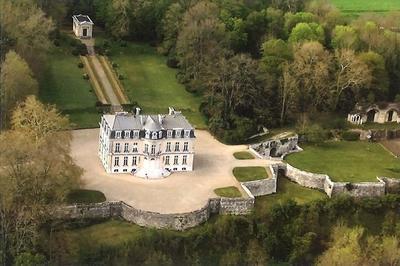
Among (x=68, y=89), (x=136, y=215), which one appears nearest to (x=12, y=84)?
(x=68, y=89)

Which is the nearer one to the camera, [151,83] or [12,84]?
[12,84]

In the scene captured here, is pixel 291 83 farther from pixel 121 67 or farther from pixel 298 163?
pixel 121 67

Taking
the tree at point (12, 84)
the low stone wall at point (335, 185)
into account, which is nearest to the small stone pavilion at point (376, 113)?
the low stone wall at point (335, 185)

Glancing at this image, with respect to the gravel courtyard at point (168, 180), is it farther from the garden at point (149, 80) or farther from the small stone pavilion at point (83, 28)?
the small stone pavilion at point (83, 28)

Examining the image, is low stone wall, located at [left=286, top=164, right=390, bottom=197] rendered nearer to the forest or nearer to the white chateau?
the forest

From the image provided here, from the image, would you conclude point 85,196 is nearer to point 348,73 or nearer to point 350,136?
point 350,136

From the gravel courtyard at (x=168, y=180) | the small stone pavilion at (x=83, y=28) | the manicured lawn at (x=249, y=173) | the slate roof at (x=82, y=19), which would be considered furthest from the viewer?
the slate roof at (x=82, y=19)

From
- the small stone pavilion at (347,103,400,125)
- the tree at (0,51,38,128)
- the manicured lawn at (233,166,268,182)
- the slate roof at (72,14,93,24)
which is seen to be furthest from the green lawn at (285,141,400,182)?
the slate roof at (72,14,93,24)
